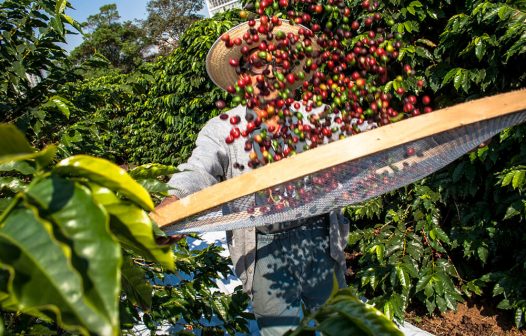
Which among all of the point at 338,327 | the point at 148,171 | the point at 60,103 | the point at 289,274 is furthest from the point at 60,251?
the point at 289,274

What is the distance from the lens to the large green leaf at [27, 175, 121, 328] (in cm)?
45

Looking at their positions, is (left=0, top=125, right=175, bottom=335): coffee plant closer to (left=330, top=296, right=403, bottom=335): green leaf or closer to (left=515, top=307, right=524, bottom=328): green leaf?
(left=330, top=296, right=403, bottom=335): green leaf

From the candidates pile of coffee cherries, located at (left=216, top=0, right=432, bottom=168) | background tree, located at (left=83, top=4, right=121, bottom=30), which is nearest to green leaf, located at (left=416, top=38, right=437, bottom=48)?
pile of coffee cherries, located at (left=216, top=0, right=432, bottom=168)

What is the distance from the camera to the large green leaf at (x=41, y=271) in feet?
1.42

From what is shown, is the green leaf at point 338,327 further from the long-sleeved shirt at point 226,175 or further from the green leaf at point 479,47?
the green leaf at point 479,47

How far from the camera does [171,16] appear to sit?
117 ft

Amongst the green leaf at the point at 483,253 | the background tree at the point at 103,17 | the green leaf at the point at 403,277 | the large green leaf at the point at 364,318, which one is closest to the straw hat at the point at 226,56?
the large green leaf at the point at 364,318

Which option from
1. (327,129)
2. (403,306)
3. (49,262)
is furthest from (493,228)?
(49,262)

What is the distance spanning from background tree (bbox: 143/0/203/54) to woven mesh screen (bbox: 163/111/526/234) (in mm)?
36227

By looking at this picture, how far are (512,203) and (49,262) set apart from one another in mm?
2898

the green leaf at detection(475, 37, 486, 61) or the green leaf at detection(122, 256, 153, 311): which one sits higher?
the green leaf at detection(475, 37, 486, 61)

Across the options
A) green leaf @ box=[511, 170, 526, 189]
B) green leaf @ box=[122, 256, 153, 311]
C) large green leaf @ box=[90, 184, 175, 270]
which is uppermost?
green leaf @ box=[511, 170, 526, 189]

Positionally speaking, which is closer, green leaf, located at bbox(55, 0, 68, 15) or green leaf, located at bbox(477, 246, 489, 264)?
green leaf, located at bbox(55, 0, 68, 15)

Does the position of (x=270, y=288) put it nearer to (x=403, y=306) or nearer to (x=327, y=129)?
(x=327, y=129)
